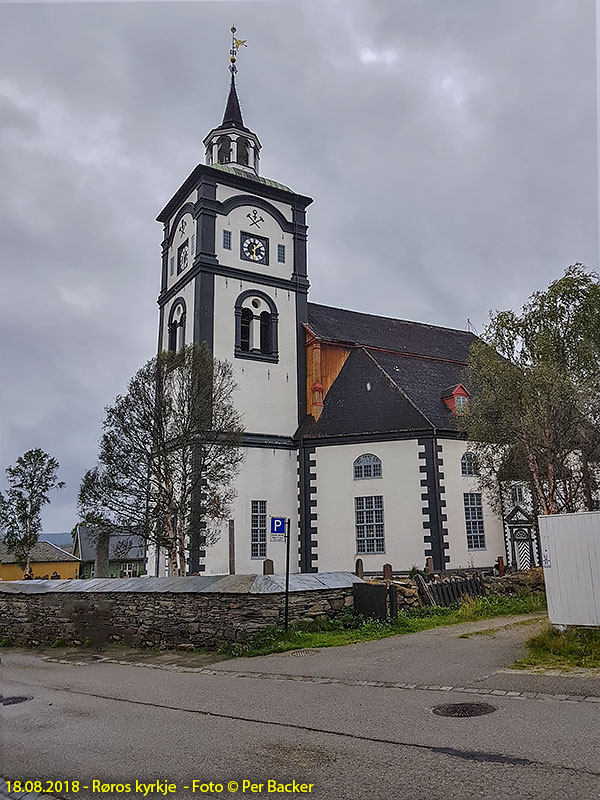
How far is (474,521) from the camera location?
2731cm

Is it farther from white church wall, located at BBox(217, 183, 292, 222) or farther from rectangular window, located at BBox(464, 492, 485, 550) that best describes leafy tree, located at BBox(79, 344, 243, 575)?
white church wall, located at BBox(217, 183, 292, 222)

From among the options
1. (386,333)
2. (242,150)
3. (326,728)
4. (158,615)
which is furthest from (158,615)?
(242,150)

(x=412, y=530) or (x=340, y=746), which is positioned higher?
(x=412, y=530)

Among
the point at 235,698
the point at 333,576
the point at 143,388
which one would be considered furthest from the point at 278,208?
the point at 235,698

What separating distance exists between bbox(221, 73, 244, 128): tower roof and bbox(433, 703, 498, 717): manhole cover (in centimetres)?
3489

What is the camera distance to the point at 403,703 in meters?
8.14

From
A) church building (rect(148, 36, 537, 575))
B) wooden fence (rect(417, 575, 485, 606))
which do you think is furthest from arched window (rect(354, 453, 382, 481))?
wooden fence (rect(417, 575, 485, 606))

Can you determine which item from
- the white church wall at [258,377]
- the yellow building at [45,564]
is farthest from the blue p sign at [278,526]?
the yellow building at [45,564]

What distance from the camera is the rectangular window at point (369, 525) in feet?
88.6

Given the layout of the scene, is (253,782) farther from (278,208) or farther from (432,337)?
(432,337)

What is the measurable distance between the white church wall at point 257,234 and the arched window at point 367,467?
407 inches

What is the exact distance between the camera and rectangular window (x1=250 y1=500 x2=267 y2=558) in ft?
90.9

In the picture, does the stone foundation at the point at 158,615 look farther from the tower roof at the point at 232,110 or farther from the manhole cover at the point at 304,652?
the tower roof at the point at 232,110

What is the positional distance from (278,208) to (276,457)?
43.0ft
